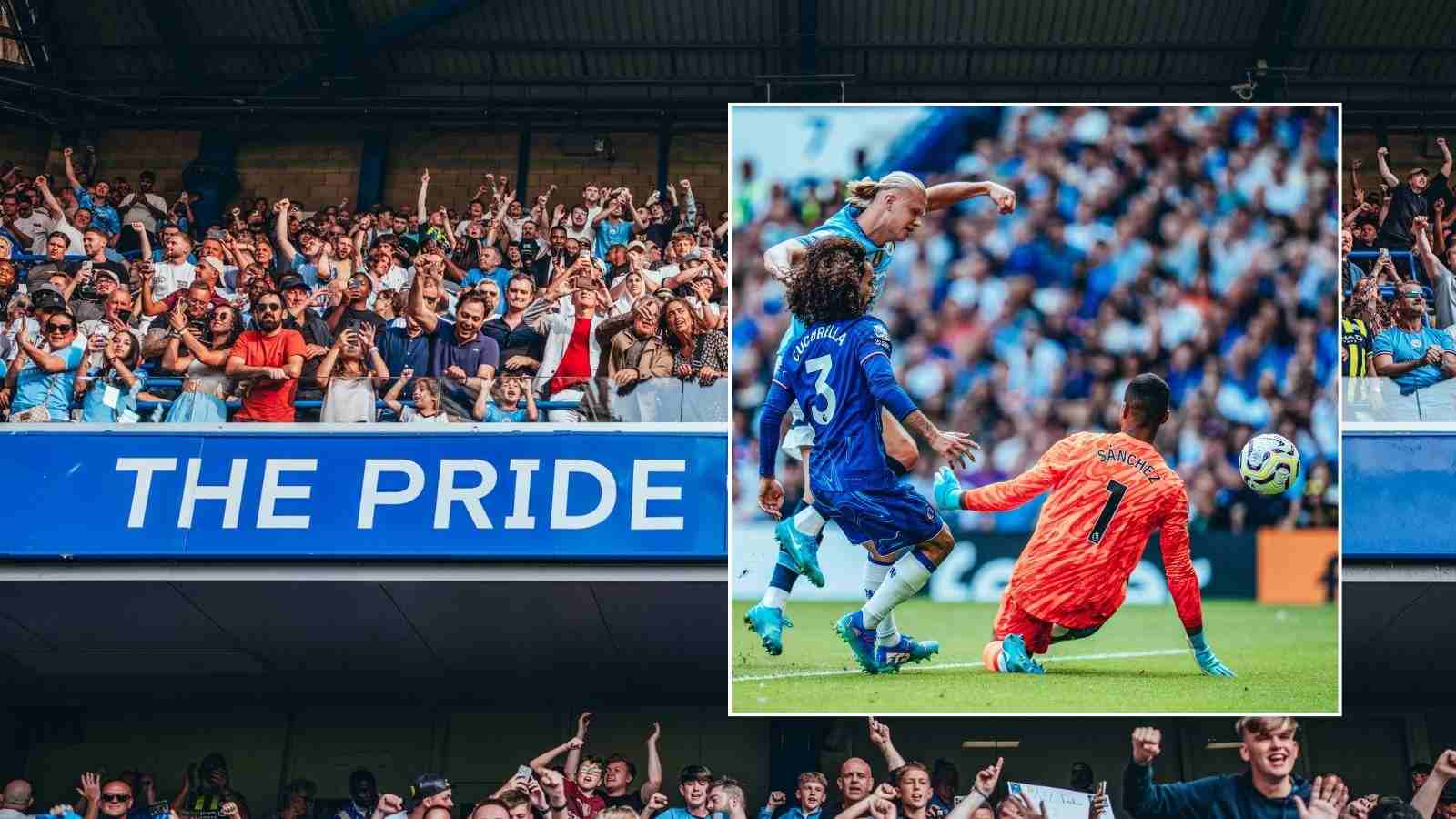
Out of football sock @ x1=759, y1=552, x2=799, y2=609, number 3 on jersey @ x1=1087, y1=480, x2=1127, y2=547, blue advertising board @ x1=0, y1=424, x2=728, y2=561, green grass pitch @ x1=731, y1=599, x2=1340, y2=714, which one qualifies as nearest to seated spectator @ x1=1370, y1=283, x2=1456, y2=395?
green grass pitch @ x1=731, y1=599, x2=1340, y2=714

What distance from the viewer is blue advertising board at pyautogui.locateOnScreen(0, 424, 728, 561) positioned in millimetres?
10070

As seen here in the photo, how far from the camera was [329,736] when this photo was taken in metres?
13.7

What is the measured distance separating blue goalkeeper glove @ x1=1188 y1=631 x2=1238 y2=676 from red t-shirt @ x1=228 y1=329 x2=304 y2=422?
19.6 ft

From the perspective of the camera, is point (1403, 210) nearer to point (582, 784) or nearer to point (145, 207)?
point (582, 784)

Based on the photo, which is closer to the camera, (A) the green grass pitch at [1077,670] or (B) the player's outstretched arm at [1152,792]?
(B) the player's outstretched arm at [1152,792]

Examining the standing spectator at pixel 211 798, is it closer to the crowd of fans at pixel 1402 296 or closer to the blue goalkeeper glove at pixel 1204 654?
the blue goalkeeper glove at pixel 1204 654

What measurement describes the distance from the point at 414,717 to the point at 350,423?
4.48 m

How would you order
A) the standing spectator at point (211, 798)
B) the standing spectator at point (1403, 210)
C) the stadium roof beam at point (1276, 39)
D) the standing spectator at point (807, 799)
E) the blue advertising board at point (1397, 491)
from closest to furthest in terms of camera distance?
the blue advertising board at point (1397, 491) < the standing spectator at point (807, 799) < the standing spectator at point (211, 798) < the standing spectator at point (1403, 210) < the stadium roof beam at point (1276, 39)

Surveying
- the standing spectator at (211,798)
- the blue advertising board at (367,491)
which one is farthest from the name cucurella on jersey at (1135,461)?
the standing spectator at (211,798)

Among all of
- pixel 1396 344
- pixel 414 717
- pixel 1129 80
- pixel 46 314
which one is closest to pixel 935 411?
pixel 1396 344

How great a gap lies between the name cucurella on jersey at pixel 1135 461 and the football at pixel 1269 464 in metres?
0.45

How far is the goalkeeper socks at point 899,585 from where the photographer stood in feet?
26.5

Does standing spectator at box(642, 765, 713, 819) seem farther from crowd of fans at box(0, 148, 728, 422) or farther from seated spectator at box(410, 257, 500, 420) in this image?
seated spectator at box(410, 257, 500, 420)

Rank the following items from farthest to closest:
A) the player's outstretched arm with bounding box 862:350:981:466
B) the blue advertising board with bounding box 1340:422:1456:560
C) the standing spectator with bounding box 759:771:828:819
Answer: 1. the standing spectator with bounding box 759:771:828:819
2. the blue advertising board with bounding box 1340:422:1456:560
3. the player's outstretched arm with bounding box 862:350:981:466
